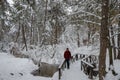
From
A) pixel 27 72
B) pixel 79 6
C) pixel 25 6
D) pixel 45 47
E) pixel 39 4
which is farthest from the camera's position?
pixel 39 4

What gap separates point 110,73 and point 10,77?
710 centimetres

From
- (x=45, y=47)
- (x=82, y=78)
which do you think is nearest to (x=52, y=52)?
(x=45, y=47)

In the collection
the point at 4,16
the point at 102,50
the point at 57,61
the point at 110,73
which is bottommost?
the point at 57,61

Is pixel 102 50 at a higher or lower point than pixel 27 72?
higher

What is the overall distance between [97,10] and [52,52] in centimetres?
947

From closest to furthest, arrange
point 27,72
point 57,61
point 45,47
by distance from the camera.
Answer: point 27,72
point 45,47
point 57,61

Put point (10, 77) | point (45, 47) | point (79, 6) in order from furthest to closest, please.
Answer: point (45, 47) → point (10, 77) → point (79, 6)

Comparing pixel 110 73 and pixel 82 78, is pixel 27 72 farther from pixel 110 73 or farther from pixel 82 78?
pixel 110 73

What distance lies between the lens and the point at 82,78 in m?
14.5

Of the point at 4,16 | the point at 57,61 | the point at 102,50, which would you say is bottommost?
the point at 57,61

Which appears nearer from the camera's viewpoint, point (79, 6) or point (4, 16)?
point (79, 6)

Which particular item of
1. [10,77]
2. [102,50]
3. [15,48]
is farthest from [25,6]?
[102,50]

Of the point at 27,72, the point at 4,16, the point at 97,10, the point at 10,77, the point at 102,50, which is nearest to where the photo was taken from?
the point at 102,50

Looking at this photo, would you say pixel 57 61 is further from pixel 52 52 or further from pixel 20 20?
pixel 20 20
